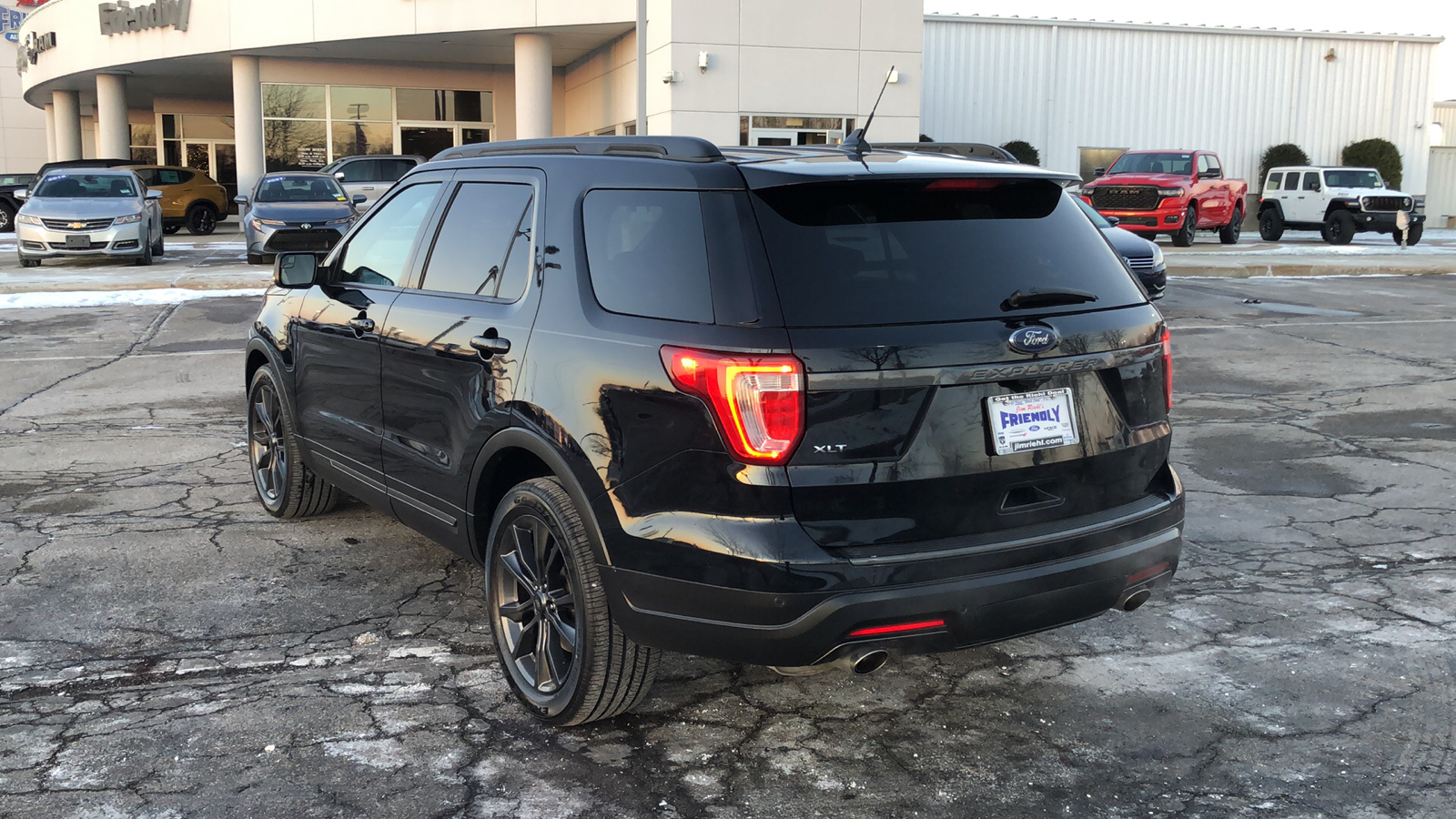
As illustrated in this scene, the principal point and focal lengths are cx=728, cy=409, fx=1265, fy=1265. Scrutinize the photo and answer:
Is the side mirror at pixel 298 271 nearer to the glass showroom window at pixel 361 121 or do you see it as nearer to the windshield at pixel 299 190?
the windshield at pixel 299 190

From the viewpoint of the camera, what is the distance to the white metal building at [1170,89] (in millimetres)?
36156

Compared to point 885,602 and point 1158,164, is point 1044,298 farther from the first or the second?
point 1158,164

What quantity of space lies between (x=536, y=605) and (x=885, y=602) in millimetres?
1214

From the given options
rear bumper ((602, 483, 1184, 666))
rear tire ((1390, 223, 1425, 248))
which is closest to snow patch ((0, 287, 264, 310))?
rear bumper ((602, 483, 1184, 666))

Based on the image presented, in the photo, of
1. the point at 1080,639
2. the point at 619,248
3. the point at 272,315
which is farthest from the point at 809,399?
the point at 272,315

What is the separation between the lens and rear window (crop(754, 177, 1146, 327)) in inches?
128

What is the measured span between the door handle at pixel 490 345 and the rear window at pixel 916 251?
38.7 inches

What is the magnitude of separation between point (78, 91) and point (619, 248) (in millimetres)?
51069

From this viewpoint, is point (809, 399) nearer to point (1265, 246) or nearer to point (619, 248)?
point (619, 248)

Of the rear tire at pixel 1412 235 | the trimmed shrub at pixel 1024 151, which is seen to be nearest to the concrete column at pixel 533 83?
the trimmed shrub at pixel 1024 151

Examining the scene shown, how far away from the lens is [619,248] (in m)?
3.61

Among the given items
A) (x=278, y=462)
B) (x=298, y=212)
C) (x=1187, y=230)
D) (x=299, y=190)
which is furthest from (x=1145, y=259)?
(x=299, y=190)

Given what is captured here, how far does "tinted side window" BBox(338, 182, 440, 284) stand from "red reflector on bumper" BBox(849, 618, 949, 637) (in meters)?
2.42

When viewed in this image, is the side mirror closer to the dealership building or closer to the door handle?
the door handle
